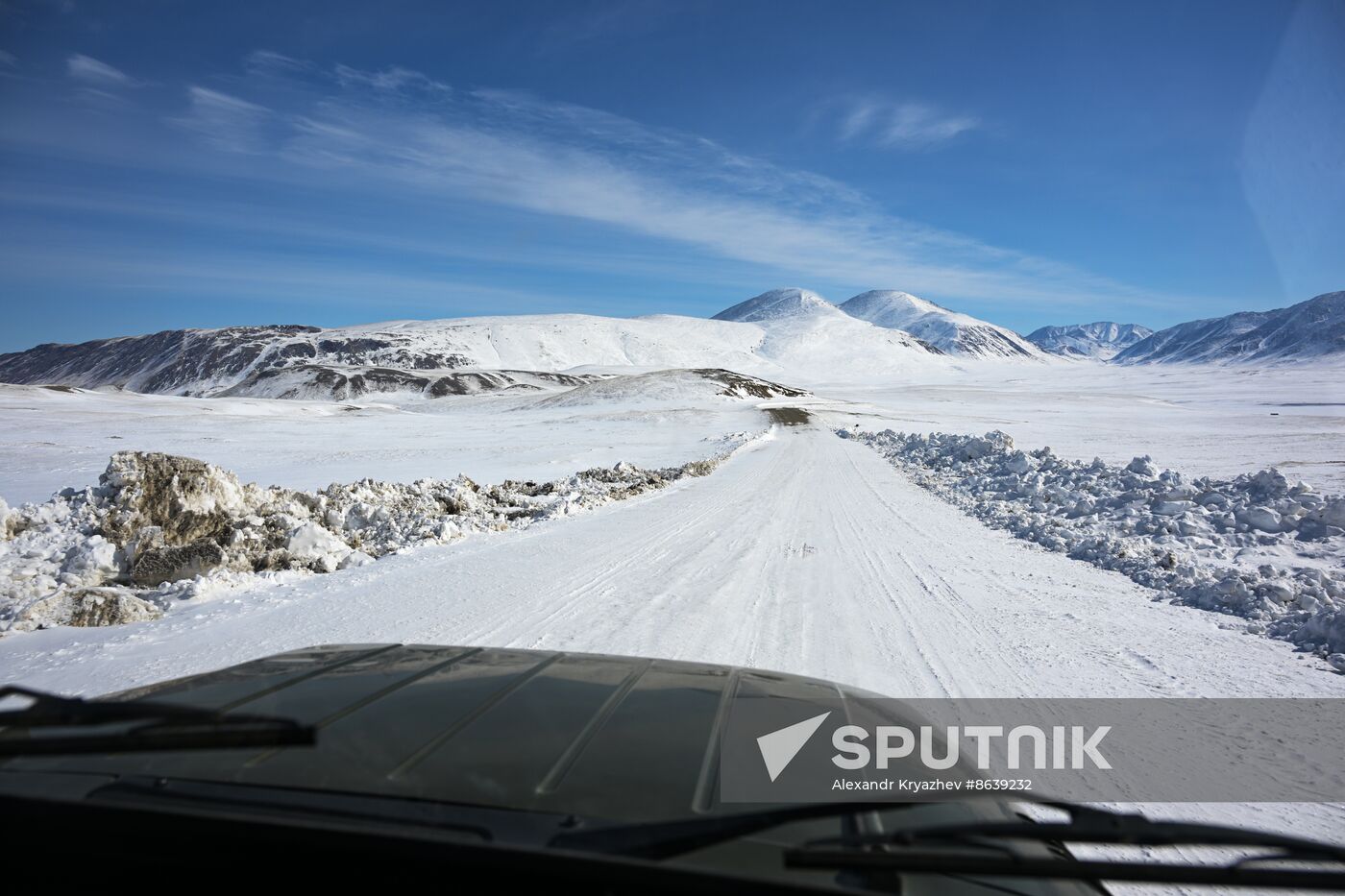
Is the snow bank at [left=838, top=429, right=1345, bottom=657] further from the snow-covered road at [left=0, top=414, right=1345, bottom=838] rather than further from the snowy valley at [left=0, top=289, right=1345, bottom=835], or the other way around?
the snow-covered road at [left=0, top=414, right=1345, bottom=838]

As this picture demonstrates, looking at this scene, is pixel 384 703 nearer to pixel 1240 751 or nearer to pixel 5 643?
pixel 1240 751

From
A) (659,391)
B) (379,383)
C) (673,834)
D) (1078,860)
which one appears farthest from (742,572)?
(379,383)

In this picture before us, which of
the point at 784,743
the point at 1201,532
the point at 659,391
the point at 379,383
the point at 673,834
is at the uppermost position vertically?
the point at 379,383

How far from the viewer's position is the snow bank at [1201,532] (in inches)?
262

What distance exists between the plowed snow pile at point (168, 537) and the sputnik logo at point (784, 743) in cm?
712

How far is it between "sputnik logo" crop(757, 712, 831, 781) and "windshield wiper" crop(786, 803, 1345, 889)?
50 cm

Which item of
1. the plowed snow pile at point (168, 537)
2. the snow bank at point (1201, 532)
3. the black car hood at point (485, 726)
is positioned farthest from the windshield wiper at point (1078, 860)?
the plowed snow pile at point (168, 537)

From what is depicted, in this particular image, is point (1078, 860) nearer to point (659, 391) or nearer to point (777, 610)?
point (777, 610)

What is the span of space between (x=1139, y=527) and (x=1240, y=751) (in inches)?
277

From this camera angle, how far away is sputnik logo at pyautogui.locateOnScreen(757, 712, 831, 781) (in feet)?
6.72

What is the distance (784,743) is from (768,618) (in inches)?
182

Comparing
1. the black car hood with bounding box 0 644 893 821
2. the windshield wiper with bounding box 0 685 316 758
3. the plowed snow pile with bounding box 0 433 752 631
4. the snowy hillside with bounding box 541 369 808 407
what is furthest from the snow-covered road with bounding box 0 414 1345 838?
the snowy hillside with bounding box 541 369 808 407

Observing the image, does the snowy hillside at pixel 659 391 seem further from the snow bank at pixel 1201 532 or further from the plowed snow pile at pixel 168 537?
the plowed snow pile at pixel 168 537

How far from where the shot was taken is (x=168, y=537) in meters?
8.41
